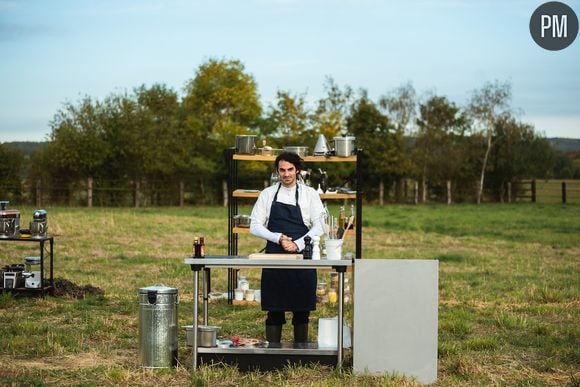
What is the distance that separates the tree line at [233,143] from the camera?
40.9 meters

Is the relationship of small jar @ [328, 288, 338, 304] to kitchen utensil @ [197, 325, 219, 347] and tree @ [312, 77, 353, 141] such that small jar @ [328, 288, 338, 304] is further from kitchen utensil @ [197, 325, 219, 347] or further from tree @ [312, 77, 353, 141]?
tree @ [312, 77, 353, 141]

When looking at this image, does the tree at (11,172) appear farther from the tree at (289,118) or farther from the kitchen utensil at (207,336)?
the kitchen utensil at (207,336)

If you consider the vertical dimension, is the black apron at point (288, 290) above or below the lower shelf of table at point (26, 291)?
above

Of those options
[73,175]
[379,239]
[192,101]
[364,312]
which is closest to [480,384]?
[364,312]

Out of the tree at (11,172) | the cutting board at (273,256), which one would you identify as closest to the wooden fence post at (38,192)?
Answer: the tree at (11,172)

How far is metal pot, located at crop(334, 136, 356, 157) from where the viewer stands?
425 inches

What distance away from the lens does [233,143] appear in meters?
47.0

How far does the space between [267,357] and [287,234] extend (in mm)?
1089

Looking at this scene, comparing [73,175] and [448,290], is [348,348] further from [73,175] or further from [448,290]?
[73,175]

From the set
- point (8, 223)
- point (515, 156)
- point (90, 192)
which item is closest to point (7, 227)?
point (8, 223)

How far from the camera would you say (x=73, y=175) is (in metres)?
41.0

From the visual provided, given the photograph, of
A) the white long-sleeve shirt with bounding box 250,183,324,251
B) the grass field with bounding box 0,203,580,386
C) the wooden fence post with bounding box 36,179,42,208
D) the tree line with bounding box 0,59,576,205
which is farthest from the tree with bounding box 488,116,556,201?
the white long-sleeve shirt with bounding box 250,183,324,251

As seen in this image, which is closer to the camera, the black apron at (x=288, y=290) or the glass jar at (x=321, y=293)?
the black apron at (x=288, y=290)

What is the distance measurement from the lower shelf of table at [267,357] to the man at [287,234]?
1.20ft
